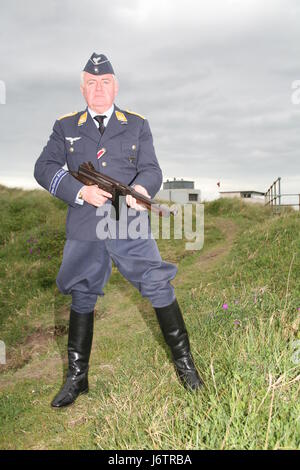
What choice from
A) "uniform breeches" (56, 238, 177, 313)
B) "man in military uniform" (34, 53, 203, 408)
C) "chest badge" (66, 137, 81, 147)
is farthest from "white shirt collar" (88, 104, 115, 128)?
"uniform breeches" (56, 238, 177, 313)

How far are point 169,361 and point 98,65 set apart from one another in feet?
8.54

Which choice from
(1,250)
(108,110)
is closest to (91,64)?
(108,110)

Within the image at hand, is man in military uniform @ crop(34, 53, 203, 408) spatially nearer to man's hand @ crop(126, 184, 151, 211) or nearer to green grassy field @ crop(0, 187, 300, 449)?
man's hand @ crop(126, 184, 151, 211)

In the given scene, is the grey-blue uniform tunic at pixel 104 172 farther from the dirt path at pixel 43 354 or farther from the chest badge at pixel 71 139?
the dirt path at pixel 43 354

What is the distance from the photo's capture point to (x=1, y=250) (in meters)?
11.0

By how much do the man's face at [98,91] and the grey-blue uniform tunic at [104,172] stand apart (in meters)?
0.11

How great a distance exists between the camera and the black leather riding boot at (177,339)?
3.47m

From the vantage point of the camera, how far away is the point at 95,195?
3361mm

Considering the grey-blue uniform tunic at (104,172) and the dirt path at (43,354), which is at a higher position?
the grey-blue uniform tunic at (104,172)

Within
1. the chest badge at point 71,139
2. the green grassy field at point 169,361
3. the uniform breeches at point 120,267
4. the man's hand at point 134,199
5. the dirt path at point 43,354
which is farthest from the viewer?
the dirt path at point 43,354

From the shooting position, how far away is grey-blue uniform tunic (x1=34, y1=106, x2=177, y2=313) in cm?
346

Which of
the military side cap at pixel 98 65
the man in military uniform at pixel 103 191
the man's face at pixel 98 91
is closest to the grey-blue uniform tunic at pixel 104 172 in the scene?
the man in military uniform at pixel 103 191

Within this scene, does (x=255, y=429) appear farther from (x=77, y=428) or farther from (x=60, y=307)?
(x=60, y=307)
